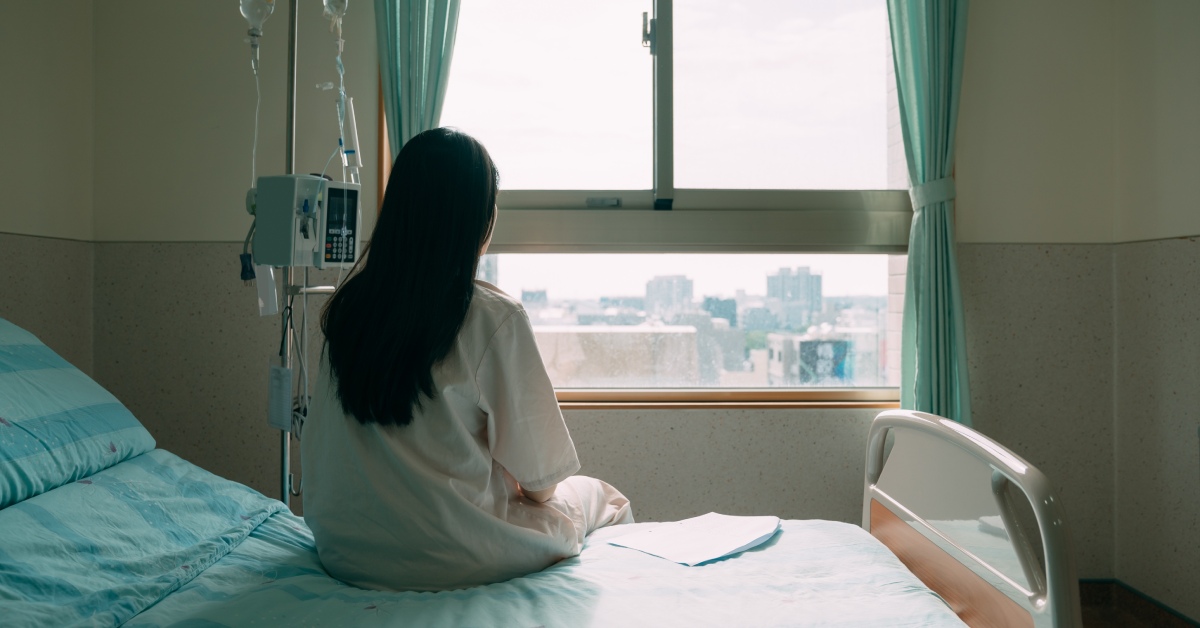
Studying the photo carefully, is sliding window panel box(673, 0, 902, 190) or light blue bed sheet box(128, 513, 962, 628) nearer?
light blue bed sheet box(128, 513, 962, 628)

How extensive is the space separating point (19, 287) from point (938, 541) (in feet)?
7.94

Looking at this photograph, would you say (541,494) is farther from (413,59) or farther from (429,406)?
(413,59)

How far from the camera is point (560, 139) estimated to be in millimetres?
2609

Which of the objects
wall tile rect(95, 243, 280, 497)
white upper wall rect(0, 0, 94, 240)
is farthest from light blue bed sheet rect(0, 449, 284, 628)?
white upper wall rect(0, 0, 94, 240)

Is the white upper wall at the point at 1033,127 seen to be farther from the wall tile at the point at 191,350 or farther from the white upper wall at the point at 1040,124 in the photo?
the wall tile at the point at 191,350

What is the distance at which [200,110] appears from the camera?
8.29 feet

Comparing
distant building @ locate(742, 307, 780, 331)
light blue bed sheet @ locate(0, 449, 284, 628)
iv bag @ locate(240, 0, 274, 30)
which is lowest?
light blue bed sheet @ locate(0, 449, 284, 628)

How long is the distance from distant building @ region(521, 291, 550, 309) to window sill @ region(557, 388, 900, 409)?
30cm

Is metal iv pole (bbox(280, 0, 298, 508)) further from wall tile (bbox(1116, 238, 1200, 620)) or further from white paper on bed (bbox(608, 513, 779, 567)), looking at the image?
wall tile (bbox(1116, 238, 1200, 620))

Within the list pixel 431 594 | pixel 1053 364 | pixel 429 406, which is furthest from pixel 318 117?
pixel 1053 364

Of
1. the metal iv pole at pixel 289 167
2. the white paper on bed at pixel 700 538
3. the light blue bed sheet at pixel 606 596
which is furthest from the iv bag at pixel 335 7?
the white paper on bed at pixel 700 538

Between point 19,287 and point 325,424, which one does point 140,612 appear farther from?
point 19,287

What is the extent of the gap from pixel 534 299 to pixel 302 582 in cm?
143

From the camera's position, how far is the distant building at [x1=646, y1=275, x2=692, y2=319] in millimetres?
2637
